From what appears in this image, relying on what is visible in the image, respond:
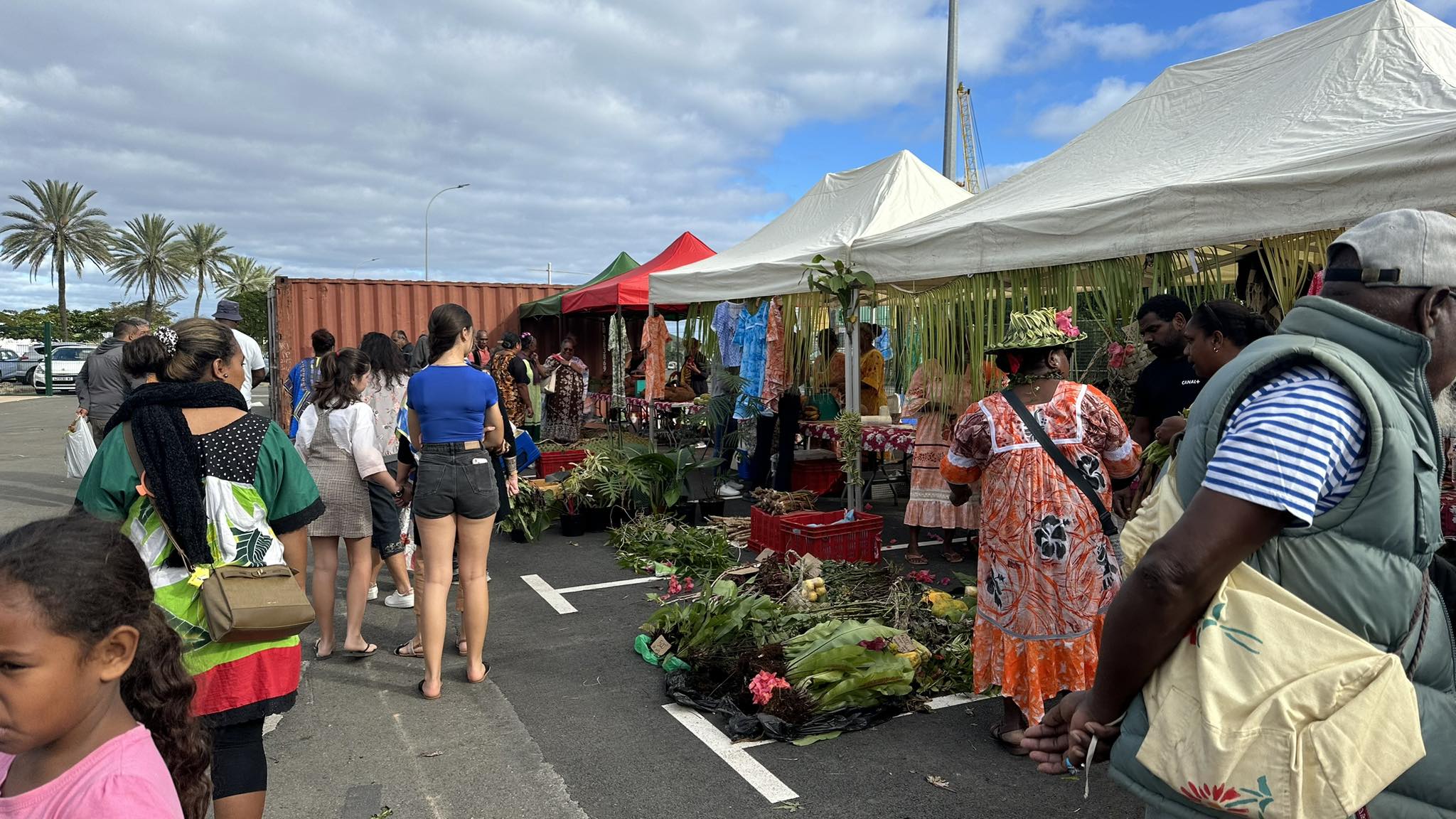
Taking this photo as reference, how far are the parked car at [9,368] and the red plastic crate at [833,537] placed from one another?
4217 centimetres

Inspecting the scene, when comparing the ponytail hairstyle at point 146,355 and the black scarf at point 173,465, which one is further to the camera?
the ponytail hairstyle at point 146,355

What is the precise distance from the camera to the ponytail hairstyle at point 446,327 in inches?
166

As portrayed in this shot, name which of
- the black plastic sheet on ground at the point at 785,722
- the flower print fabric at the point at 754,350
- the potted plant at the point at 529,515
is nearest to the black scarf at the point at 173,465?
the black plastic sheet on ground at the point at 785,722

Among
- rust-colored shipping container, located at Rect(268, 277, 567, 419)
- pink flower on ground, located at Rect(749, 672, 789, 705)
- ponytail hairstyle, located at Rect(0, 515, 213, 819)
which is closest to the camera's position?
ponytail hairstyle, located at Rect(0, 515, 213, 819)

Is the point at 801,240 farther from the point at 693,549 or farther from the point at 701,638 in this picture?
the point at 701,638

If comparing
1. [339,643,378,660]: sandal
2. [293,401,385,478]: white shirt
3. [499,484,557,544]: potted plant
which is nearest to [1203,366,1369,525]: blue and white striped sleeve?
[293,401,385,478]: white shirt

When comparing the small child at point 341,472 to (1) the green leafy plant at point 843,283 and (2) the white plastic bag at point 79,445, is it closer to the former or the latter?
(1) the green leafy plant at point 843,283

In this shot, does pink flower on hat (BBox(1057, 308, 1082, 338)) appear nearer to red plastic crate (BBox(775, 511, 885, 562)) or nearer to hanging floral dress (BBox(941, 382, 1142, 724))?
hanging floral dress (BBox(941, 382, 1142, 724))

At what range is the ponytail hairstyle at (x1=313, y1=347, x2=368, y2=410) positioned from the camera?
4711 mm

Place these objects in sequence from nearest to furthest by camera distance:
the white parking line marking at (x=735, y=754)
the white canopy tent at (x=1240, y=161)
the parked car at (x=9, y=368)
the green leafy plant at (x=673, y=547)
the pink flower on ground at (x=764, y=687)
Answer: the white parking line marking at (x=735, y=754) → the pink flower on ground at (x=764, y=687) → the white canopy tent at (x=1240, y=161) → the green leafy plant at (x=673, y=547) → the parked car at (x=9, y=368)

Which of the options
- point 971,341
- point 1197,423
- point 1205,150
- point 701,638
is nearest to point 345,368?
point 701,638

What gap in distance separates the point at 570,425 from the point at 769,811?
36.5 ft

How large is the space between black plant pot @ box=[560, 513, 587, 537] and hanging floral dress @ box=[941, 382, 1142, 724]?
191 inches

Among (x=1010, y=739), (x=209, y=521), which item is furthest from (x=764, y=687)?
(x=209, y=521)
